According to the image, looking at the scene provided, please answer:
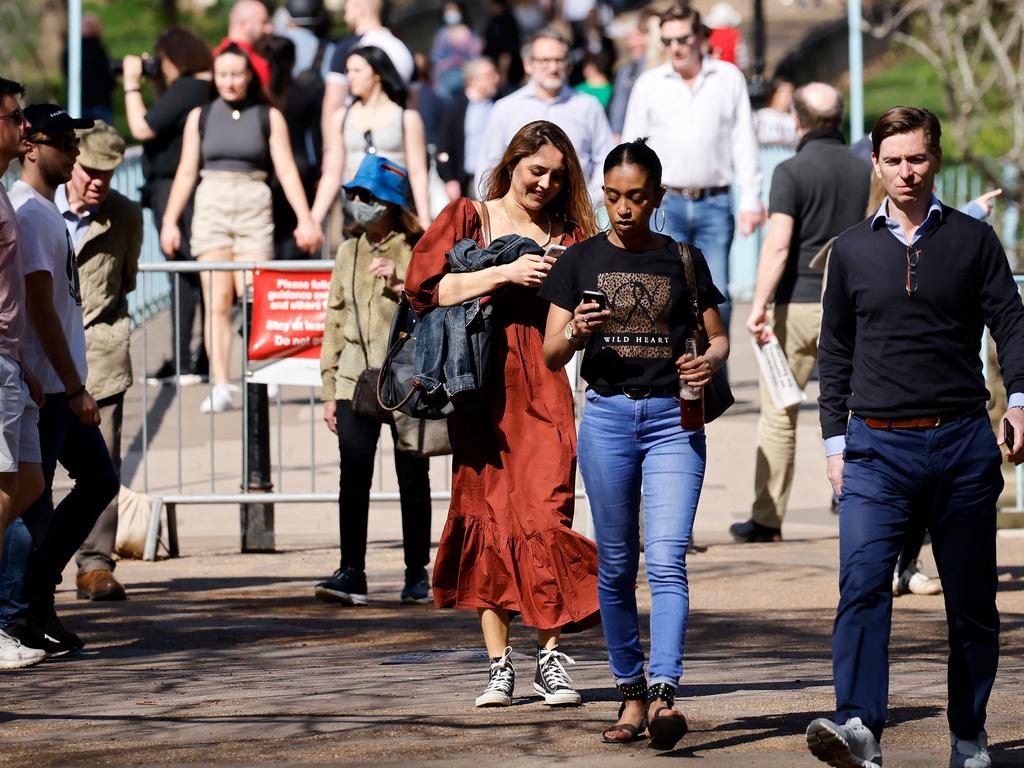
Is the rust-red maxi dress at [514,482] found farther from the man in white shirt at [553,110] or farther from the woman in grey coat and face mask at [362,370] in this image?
the man in white shirt at [553,110]

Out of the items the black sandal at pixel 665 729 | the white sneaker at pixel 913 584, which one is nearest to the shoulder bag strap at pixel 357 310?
the white sneaker at pixel 913 584

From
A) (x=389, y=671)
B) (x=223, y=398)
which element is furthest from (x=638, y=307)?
(x=223, y=398)

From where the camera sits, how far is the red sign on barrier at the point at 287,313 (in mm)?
10078

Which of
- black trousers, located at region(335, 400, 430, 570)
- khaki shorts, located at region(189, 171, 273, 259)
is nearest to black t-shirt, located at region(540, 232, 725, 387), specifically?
black trousers, located at region(335, 400, 430, 570)

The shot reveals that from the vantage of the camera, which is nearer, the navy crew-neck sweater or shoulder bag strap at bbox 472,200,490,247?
the navy crew-neck sweater

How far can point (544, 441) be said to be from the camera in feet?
22.0

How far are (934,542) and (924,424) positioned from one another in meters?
0.35

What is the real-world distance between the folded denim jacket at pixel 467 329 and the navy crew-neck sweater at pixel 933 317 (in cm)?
136

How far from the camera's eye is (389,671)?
7199 millimetres

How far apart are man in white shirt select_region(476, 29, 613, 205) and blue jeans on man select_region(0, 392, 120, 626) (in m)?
4.18

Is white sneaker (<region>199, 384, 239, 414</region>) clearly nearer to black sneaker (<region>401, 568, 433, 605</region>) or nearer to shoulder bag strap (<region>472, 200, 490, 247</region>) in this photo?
black sneaker (<region>401, 568, 433, 605</region>)

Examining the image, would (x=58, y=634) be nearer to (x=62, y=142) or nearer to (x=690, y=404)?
(x=62, y=142)

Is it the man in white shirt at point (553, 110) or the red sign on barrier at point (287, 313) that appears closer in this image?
the red sign on barrier at point (287, 313)

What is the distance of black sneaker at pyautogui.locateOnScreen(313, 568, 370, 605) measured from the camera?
881cm
